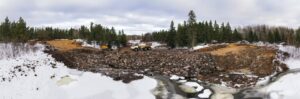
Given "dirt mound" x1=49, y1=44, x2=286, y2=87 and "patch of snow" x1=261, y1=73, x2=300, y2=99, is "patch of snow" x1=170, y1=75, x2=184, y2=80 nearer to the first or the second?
"dirt mound" x1=49, y1=44, x2=286, y2=87

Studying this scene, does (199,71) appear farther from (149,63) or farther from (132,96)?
(132,96)

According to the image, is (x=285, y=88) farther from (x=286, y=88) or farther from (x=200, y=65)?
(x=200, y=65)

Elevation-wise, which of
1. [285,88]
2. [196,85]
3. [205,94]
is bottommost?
[205,94]

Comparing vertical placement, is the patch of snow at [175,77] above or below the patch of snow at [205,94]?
above

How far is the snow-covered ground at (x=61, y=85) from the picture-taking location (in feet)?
90.2

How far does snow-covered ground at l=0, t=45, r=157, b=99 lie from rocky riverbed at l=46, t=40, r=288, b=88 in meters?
Answer: 1.63

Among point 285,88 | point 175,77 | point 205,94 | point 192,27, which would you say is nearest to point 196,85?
point 205,94

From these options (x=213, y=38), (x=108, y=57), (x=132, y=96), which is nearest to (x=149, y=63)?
(x=108, y=57)

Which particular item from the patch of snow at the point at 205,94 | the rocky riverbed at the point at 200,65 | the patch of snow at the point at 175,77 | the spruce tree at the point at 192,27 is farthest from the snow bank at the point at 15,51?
Answer: the spruce tree at the point at 192,27

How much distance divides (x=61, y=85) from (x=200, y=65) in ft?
53.9

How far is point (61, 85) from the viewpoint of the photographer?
30156 mm

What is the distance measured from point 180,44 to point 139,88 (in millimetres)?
68250

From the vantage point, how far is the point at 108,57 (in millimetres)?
50281

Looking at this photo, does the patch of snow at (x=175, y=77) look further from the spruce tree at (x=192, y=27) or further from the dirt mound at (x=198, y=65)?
the spruce tree at (x=192, y=27)
